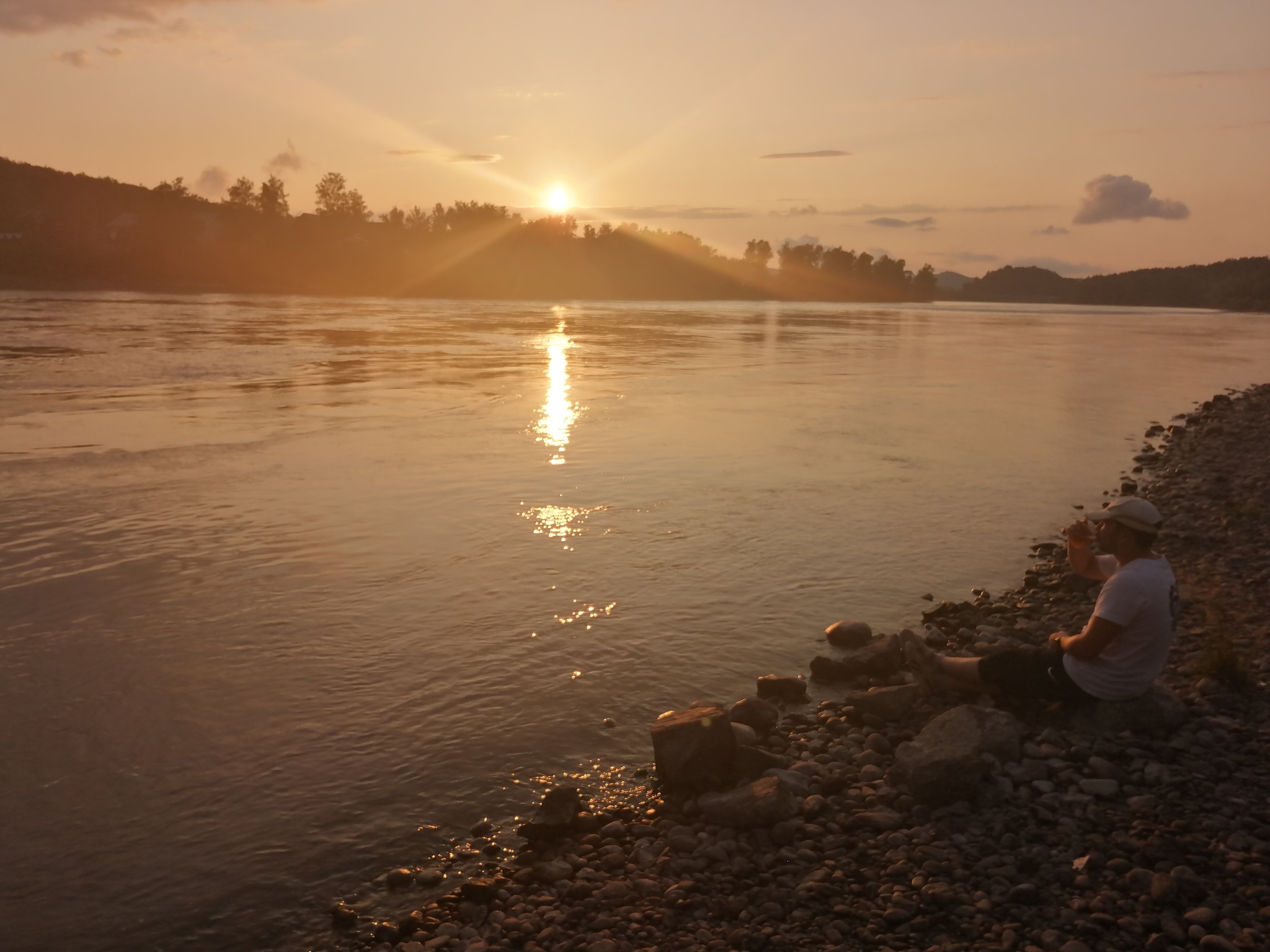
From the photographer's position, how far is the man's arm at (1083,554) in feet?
28.2

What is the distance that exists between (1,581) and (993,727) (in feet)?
40.0

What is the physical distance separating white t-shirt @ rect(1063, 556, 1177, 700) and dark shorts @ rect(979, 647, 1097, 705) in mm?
121

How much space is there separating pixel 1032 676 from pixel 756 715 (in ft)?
8.12

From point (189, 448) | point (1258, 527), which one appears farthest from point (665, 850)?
point (189, 448)

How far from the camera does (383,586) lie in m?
12.6

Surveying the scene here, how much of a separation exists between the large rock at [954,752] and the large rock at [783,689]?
1.64 m

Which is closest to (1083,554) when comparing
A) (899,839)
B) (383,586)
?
(899,839)

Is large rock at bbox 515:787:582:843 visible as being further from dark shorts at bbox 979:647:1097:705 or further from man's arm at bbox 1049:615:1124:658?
man's arm at bbox 1049:615:1124:658

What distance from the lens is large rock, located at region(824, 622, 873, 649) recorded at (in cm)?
1080

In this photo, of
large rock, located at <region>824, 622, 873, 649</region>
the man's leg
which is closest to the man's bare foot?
the man's leg

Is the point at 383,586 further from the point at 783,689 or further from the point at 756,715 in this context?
the point at 756,715

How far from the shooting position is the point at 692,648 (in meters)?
10.8

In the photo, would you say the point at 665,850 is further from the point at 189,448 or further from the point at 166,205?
the point at 166,205

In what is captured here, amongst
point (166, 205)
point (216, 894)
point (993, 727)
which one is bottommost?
point (216, 894)
